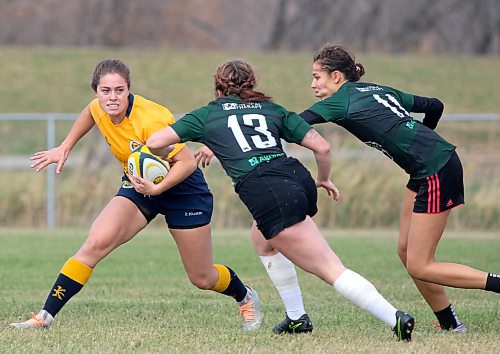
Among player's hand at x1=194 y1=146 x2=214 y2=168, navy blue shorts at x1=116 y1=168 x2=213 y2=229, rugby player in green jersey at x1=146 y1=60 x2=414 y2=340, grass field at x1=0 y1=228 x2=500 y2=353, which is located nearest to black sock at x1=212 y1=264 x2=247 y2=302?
grass field at x1=0 y1=228 x2=500 y2=353

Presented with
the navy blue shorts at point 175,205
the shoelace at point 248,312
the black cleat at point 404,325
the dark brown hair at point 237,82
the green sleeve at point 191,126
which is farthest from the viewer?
the shoelace at point 248,312

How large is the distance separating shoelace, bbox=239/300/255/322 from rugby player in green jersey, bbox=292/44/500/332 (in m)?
1.20

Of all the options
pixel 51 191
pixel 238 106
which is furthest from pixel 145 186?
pixel 51 191

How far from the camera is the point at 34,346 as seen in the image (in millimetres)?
6121

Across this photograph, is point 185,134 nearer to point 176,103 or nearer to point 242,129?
point 242,129

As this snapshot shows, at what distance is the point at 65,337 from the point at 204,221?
1194mm

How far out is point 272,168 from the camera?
620 cm

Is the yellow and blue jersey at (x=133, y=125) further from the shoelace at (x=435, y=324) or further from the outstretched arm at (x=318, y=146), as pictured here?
the shoelace at (x=435, y=324)

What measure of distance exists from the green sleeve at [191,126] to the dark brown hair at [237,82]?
20cm

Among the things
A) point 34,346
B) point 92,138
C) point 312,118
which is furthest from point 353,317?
point 92,138

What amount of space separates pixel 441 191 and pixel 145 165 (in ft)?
5.77

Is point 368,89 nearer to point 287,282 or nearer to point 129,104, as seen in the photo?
point 287,282

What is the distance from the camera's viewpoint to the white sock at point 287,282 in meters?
6.71

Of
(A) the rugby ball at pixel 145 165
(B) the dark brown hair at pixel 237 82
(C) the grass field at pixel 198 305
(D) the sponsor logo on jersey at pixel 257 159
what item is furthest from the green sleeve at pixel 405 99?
(A) the rugby ball at pixel 145 165
